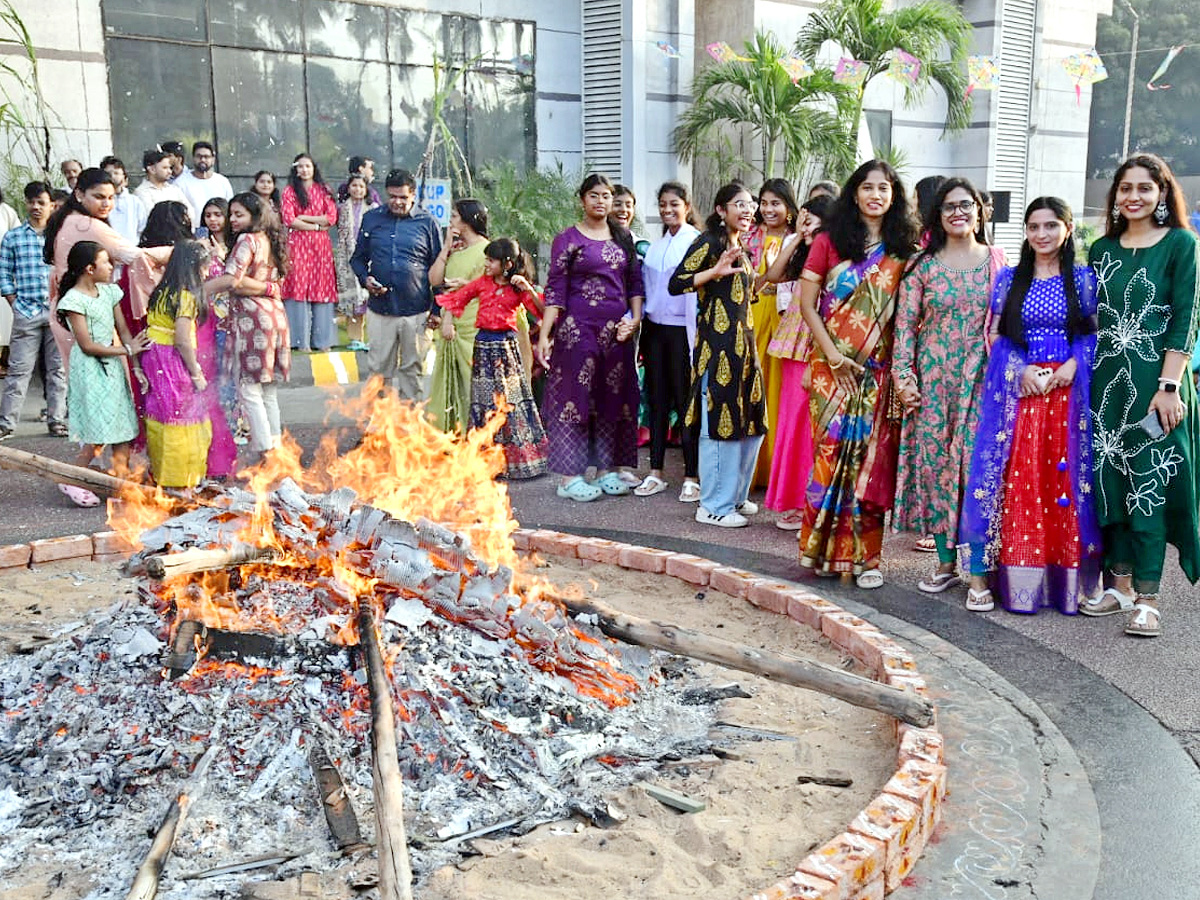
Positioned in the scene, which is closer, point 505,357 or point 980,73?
point 505,357

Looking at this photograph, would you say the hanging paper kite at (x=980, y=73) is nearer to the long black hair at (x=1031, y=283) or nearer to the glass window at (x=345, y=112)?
the glass window at (x=345, y=112)

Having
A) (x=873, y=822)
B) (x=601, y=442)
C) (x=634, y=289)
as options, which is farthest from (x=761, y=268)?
(x=873, y=822)

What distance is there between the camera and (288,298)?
12359mm

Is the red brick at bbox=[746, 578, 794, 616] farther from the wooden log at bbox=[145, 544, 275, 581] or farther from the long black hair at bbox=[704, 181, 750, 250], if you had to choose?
the wooden log at bbox=[145, 544, 275, 581]

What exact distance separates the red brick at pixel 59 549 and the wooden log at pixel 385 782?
10.1 ft

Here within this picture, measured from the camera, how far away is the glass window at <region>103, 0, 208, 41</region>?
39.8 feet

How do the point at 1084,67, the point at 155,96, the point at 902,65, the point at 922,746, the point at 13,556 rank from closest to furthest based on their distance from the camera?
the point at 922,746 → the point at 13,556 → the point at 155,96 → the point at 902,65 → the point at 1084,67

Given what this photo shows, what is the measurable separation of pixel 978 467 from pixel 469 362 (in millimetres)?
4082

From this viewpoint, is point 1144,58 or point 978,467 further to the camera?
point 1144,58

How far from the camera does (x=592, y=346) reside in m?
7.92

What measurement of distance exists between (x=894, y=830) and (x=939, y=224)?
3.51 m

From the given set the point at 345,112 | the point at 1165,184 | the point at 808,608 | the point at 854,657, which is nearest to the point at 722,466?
the point at 808,608

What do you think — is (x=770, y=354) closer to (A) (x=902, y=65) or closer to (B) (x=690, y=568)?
(B) (x=690, y=568)

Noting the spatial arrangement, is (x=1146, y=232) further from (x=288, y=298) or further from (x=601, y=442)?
(x=288, y=298)
